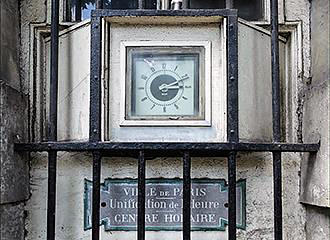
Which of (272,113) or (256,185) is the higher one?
(272,113)

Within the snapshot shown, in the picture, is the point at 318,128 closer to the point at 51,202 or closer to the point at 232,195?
the point at 232,195

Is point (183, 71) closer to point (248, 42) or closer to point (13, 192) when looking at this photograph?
point (248, 42)

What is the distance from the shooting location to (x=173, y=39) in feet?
3.37

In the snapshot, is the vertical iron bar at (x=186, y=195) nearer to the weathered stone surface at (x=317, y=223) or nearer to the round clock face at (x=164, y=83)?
the round clock face at (x=164, y=83)

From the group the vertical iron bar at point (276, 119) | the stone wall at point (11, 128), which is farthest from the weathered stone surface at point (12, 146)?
the vertical iron bar at point (276, 119)

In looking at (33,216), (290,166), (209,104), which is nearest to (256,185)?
(290,166)

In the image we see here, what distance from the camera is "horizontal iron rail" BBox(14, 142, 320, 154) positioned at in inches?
38.5

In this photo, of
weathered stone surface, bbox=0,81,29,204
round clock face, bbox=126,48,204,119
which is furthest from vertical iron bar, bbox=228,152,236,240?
weathered stone surface, bbox=0,81,29,204

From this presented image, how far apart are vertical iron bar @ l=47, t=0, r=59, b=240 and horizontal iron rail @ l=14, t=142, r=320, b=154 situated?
3 cm

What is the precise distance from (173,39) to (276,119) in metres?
0.23

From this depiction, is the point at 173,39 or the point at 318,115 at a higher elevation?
the point at 173,39

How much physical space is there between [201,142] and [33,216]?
345mm

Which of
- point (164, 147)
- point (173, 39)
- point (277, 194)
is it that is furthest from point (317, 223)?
point (173, 39)

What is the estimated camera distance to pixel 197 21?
1020 mm
